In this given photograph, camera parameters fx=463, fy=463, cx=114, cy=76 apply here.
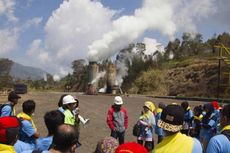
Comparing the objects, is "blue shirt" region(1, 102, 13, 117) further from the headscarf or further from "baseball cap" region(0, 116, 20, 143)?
the headscarf

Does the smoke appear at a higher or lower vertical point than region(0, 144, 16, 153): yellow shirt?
higher

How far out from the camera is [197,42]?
74250mm

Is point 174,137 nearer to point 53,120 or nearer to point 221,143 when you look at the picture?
point 221,143

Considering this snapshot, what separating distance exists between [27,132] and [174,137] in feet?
10.9

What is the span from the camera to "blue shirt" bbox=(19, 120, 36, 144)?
24.2 feet

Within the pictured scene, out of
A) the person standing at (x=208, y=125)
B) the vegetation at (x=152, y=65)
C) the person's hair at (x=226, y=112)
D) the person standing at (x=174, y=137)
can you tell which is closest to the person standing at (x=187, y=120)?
the person standing at (x=208, y=125)

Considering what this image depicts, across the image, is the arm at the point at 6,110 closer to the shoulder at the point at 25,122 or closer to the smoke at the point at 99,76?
the shoulder at the point at 25,122

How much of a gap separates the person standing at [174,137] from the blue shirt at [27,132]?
10.4 ft

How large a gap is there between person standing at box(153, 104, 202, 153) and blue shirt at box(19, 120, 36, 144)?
3.16m

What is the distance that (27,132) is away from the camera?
24.2ft

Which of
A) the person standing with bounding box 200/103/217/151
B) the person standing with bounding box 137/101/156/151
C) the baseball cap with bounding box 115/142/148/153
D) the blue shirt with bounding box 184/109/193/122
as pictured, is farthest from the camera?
the blue shirt with bounding box 184/109/193/122

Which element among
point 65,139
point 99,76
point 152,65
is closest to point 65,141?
point 65,139

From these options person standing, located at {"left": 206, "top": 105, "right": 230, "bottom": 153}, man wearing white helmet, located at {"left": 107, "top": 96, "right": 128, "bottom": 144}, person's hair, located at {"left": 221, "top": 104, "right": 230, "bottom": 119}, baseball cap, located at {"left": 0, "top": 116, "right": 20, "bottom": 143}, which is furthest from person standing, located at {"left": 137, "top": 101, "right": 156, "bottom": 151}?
baseball cap, located at {"left": 0, "top": 116, "right": 20, "bottom": 143}

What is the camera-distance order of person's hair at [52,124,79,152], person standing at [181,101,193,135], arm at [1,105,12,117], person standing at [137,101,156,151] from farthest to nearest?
person standing at [181,101,193,135]
person standing at [137,101,156,151]
arm at [1,105,12,117]
person's hair at [52,124,79,152]
